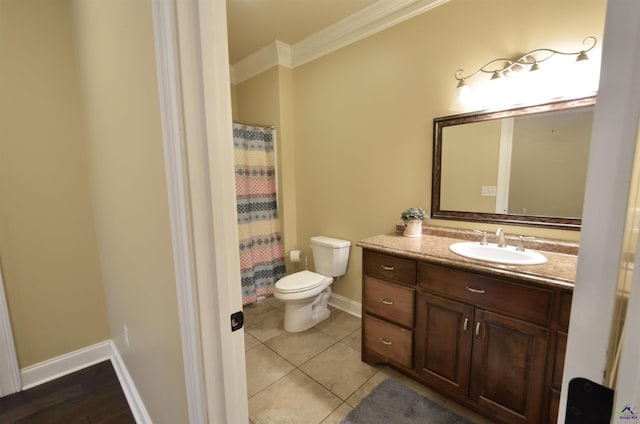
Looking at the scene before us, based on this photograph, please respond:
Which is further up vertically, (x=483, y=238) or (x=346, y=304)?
(x=483, y=238)

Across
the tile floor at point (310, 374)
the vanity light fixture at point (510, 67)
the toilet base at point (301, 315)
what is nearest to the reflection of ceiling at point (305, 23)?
the vanity light fixture at point (510, 67)

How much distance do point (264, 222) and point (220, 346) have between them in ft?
7.42

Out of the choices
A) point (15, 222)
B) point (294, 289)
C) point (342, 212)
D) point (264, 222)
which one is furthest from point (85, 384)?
point (342, 212)

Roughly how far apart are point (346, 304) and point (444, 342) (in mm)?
1283

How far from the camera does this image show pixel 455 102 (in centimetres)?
186

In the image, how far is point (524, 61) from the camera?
1.60m

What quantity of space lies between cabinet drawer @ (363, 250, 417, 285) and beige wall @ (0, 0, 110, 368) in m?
1.93

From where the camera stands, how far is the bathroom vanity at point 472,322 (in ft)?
4.01

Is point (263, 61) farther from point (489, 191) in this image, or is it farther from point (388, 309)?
point (388, 309)

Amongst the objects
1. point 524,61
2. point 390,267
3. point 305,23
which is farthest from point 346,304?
point 305,23

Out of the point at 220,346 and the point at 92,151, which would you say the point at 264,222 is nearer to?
the point at 92,151

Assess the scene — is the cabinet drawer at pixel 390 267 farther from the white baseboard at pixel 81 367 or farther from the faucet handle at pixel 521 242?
the white baseboard at pixel 81 367

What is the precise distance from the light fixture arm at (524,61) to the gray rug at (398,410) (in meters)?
1.97

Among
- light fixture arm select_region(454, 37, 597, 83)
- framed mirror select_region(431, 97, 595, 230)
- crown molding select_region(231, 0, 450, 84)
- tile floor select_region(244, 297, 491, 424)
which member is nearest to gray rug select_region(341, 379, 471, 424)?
tile floor select_region(244, 297, 491, 424)
